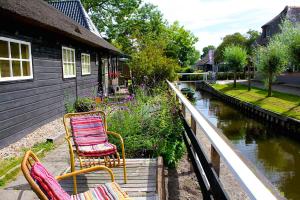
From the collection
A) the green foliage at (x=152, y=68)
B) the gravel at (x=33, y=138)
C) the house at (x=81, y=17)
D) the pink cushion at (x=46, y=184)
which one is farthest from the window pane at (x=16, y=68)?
the house at (x=81, y=17)

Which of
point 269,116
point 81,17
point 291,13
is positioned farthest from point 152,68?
point 291,13

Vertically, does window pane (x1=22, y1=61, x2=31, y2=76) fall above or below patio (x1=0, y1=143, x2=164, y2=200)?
above

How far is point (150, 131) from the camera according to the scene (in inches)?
212

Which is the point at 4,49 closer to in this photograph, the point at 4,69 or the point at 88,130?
the point at 4,69

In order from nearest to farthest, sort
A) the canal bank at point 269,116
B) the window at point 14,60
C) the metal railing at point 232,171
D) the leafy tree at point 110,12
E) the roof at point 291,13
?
the metal railing at point 232,171 < the window at point 14,60 < the canal bank at point 269,116 < the leafy tree at point 110,12 < the roof at point 291,13

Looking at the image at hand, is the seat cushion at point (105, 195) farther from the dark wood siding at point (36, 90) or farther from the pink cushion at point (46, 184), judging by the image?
the dark wood siding at point (36, 90)

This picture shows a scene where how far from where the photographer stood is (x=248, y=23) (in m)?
60.4

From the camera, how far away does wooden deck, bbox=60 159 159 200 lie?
3561mm

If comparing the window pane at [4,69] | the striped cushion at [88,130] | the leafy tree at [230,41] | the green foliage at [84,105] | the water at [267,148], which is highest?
the leafy tree at [230,41]

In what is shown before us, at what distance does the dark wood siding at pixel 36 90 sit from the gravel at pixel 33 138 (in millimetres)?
131

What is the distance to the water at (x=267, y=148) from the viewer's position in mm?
8625

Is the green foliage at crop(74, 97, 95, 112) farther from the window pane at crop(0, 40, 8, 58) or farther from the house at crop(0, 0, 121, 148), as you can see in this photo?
the window pane at crop(0, 40, 8, 58)

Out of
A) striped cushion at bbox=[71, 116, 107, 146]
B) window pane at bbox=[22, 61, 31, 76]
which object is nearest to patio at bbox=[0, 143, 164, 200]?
striped cushion at bbox=[71, 116, 107, 146]

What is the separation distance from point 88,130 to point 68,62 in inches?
266
